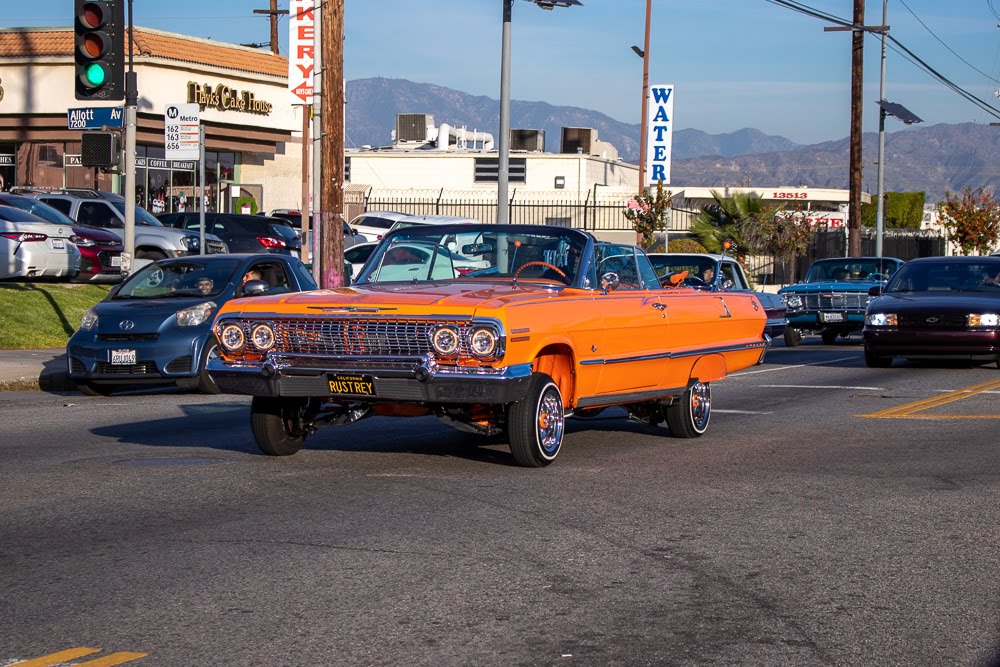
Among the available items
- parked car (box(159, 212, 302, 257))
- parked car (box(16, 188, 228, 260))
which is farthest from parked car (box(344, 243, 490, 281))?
Result: parked car (box(159, 212, 302, 257))

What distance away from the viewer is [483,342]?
8.88 meters

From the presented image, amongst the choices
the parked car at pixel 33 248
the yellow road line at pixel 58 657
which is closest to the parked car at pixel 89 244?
the parked car at pixel 33 248

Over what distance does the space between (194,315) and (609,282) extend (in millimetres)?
6634

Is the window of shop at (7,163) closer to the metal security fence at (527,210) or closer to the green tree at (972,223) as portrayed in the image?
the metal security fence at (527,210)

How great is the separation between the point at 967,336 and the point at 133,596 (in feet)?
50.4

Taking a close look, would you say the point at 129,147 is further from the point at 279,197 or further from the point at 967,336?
the point at 279,197

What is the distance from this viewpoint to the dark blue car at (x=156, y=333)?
15.4m

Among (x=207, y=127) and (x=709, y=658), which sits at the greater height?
(x=207, y=127)

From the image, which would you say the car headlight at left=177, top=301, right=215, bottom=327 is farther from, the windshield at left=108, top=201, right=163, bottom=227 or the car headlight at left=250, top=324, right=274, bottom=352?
the windshield at left=108, top=201, right=163, bottom=227

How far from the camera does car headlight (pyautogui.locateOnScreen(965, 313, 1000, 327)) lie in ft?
62.7

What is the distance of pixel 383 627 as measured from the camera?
5672 millimetres

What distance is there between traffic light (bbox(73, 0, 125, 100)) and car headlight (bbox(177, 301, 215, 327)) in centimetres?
297

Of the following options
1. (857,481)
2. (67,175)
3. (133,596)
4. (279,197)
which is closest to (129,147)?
(857,481)

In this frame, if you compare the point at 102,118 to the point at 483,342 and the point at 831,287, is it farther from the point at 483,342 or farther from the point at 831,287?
the point at 831,287
